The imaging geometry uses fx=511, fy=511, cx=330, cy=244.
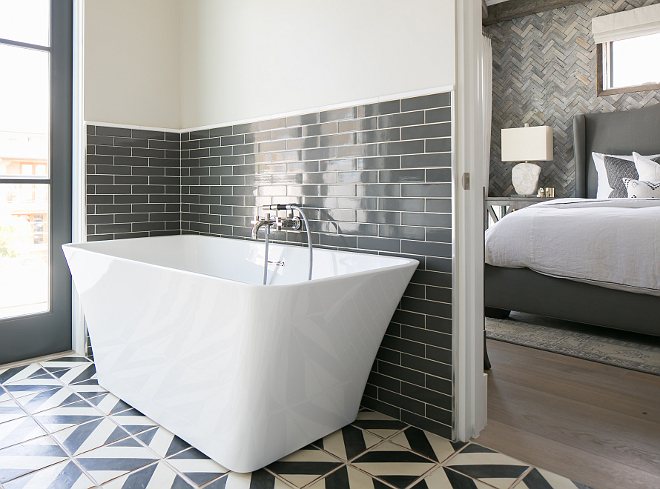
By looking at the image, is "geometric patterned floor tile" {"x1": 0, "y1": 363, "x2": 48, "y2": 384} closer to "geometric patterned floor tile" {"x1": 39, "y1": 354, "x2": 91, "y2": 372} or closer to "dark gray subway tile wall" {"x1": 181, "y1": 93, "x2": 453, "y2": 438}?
"geometric patterned floor tile" {"x1": 39, "y1": 354, "x2": 91, "y2": 372}

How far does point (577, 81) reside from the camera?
5363 mm

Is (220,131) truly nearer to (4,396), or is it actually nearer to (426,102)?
(426,102)

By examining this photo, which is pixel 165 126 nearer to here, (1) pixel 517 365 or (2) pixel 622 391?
(1) pixel 517 365

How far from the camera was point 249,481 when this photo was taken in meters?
1.71

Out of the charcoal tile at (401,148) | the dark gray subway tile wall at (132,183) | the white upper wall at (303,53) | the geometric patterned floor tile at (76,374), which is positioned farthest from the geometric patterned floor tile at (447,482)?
the dark gray subway tile wall at (132,183)

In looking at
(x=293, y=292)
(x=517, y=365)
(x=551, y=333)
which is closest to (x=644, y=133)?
(x=551, y=333)

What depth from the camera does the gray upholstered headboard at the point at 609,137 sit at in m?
4.82

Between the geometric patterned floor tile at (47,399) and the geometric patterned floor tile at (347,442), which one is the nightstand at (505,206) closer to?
the geometric patterned floor tile at (347,442)

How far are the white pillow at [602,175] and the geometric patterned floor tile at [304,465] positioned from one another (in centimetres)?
408

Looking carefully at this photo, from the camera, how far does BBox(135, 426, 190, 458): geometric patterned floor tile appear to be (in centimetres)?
190

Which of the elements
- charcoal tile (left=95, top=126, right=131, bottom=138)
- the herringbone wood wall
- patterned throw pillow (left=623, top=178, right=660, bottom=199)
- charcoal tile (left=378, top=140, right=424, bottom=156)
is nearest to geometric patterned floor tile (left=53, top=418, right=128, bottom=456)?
charcoal tile (left=378, top=140, right=424, bottom=156)

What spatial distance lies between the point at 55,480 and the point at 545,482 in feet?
5.37

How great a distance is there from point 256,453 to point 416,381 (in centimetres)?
75

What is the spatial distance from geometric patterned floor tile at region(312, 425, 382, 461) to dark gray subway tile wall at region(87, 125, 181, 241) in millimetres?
1901
